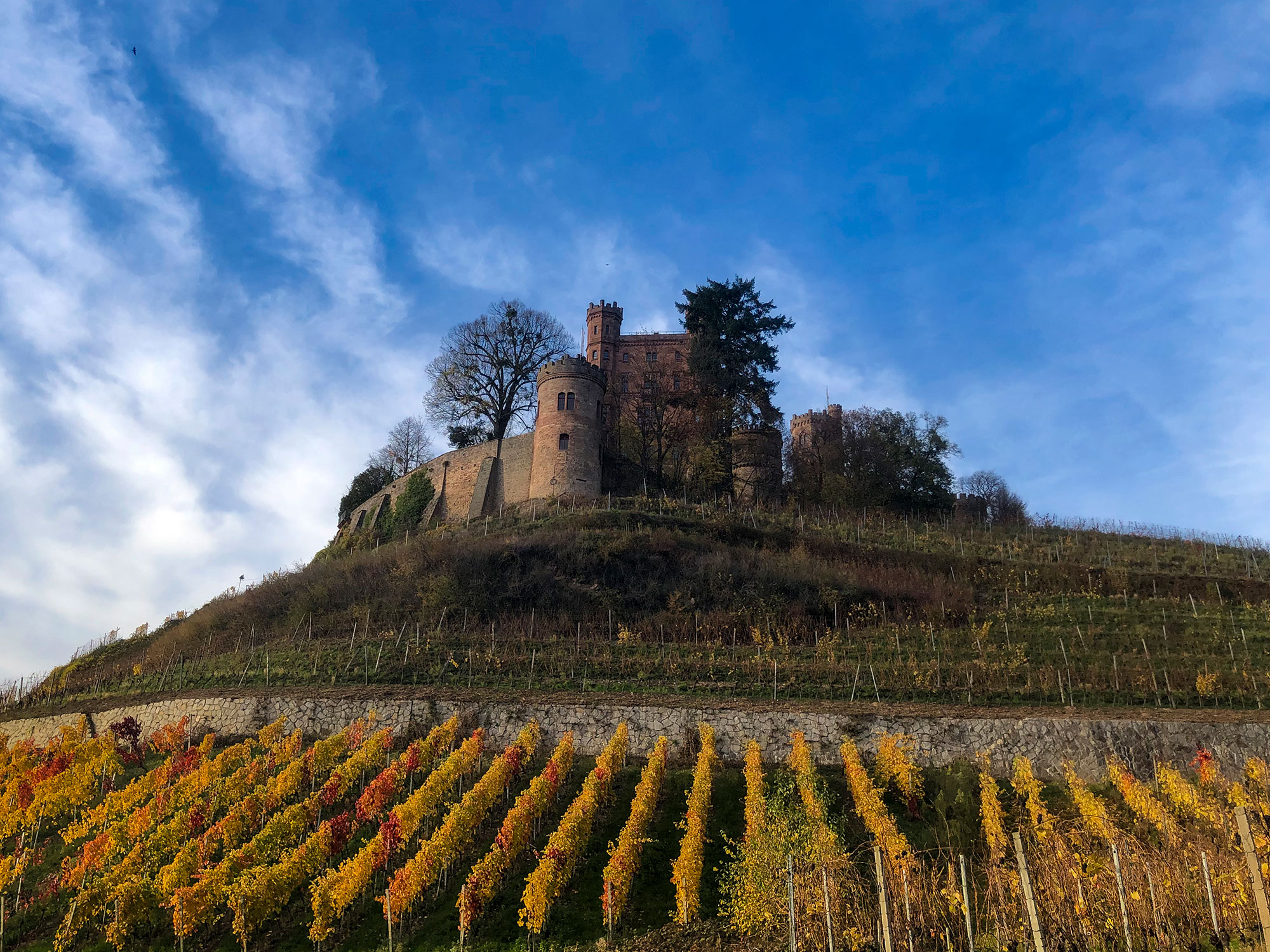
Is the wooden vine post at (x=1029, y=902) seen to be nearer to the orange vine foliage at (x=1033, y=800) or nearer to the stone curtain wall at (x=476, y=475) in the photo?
the orange vine foliage at (x=1033, y=800)

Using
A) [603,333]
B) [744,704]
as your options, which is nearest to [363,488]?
[603,333]

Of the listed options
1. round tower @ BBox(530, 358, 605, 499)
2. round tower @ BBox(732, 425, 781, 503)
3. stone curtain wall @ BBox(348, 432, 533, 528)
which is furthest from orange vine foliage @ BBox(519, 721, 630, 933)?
round tower @ BBox(732, 425, 781, 503)

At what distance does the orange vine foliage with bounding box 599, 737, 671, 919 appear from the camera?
10.1m

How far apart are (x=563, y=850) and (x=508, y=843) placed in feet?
3.09

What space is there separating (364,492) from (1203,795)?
42.0 metres

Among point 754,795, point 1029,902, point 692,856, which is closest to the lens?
point 1029,902

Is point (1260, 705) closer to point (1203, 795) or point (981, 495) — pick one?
point (1203, 795)

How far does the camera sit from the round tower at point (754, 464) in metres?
38.9

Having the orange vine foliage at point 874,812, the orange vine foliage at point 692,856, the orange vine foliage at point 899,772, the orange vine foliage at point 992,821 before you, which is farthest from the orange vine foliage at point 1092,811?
the orange vine foliage at point 692,856

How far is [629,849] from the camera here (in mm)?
10656

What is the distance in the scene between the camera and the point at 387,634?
933 inches

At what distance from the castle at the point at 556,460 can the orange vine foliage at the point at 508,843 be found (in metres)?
22.3

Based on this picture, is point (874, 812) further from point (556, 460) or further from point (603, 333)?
point (603, 333)

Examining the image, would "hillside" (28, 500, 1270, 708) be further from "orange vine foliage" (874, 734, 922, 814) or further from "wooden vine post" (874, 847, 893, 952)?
"wooden vine post" (874, 847, 893, 952)
